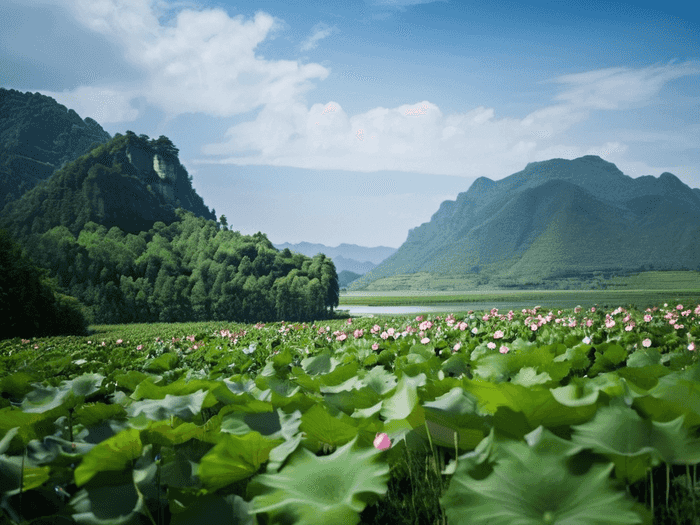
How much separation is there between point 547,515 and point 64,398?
63.3 inches

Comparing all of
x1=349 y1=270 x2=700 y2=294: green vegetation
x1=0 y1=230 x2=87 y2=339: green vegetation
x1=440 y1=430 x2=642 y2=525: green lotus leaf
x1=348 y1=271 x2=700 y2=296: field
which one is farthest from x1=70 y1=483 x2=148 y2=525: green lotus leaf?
x1=348 y1=271 x2=700 y2=296: field

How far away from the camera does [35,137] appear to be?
13075 cm

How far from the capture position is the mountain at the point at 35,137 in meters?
120

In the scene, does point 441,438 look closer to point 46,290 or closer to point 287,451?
point 287,451

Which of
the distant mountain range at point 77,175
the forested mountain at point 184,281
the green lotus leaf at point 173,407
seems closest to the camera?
the green lotus leaf at point 173,407

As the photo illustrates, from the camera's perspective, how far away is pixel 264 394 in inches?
69.9

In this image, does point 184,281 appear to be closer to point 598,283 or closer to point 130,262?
point 130,262

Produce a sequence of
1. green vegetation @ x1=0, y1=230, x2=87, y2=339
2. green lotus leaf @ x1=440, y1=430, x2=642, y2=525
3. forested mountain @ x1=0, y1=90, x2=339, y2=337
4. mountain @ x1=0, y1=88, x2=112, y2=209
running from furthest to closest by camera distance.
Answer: mountain @ x1=0, y1=88, x2=112, y2=209, forested mountain @ x1=0, y1=90, x2=339, y2=337, green vegetation @ x1=0, y1=230, x2=87, y2=339, green lotus leaf @ x1=440, y1=430, x2=642, y2=525

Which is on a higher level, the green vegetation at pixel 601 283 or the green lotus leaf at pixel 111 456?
the green lotus leaf at pixel 111 456

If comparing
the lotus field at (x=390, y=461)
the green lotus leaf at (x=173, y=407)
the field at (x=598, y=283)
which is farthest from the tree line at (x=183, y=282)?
the field at (x=598, y=283)

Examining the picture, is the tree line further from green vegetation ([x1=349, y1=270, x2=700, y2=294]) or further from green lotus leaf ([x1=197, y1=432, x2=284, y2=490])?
green vegetation ([x1=349, y1=270, x2=700, y2=294])

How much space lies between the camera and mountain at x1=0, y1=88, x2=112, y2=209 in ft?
393

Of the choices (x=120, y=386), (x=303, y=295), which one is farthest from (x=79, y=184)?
(x=120, y=386)

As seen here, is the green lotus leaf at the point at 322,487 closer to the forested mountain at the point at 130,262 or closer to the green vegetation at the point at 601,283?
the forested mountain at the point at 130,262
